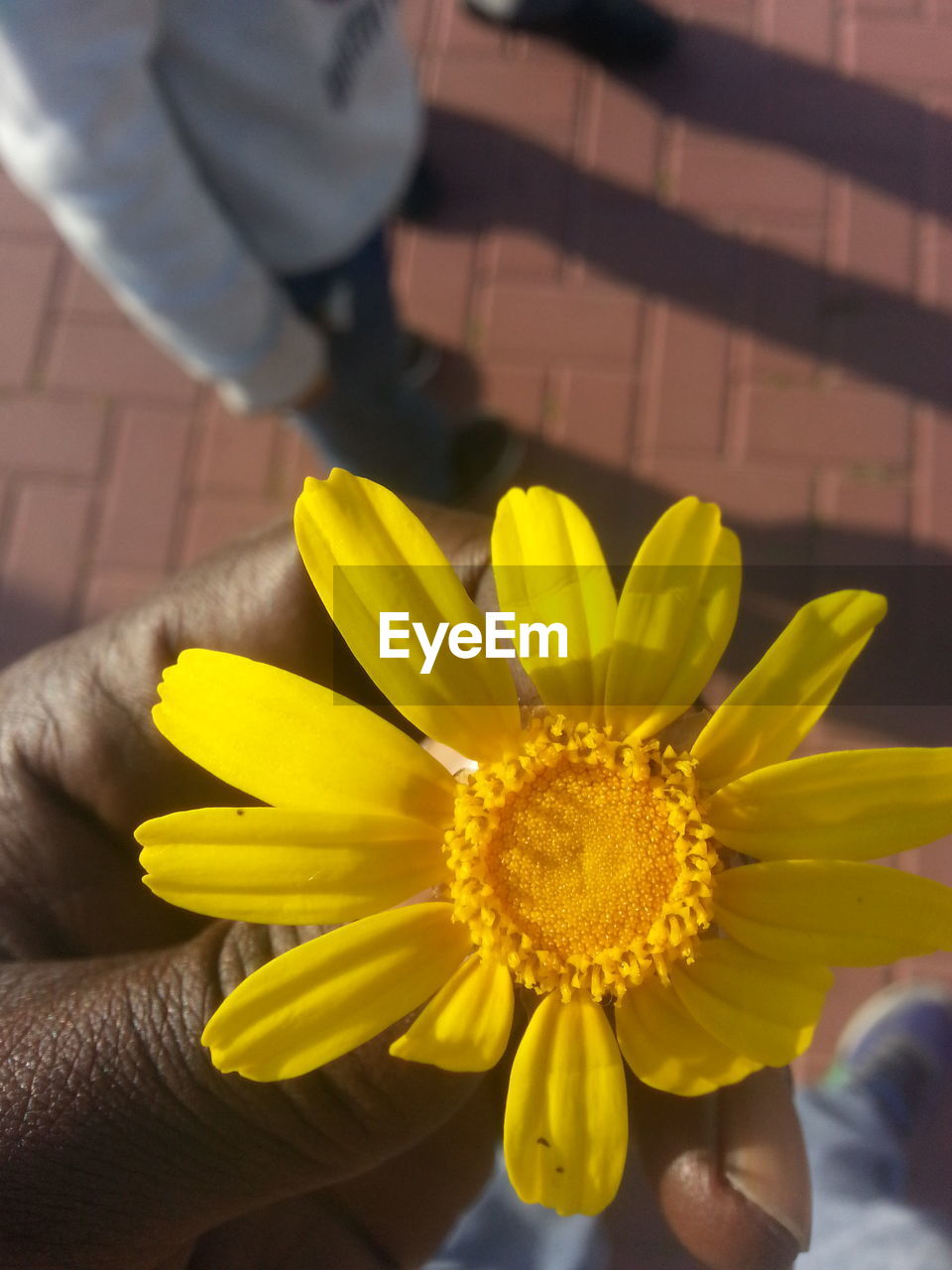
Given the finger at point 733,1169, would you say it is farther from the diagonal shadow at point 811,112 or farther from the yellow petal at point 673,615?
the diagonal shadow at point 811,112

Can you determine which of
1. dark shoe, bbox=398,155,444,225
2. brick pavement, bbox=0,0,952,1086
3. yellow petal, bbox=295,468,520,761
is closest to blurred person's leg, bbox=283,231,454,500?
brick pavement, bbox=0,0,952,1086

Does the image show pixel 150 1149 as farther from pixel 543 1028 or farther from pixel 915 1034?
pixel 915 1034

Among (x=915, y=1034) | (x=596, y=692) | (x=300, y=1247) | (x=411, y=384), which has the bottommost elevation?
(x=915, y=1034)

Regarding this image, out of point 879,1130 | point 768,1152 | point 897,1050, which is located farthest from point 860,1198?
point 768,1152

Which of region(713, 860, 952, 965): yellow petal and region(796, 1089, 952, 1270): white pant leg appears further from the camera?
region(796, 1089, 952, 1270): white pant leg

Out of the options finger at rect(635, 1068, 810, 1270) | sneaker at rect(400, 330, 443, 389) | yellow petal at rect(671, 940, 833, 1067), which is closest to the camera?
yellow petal at rect(671, 940, 833, 1067)

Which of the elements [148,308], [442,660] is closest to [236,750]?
[442,660]

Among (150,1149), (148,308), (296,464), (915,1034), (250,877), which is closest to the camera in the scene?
(250,877)

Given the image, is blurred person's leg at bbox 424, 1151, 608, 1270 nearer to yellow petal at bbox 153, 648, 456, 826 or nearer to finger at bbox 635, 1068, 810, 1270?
finger at bbox 635, 1068, 810, 1270

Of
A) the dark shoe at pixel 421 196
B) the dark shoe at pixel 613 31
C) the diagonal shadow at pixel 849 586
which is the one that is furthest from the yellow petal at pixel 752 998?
the dark shoe at pixel 613 31
